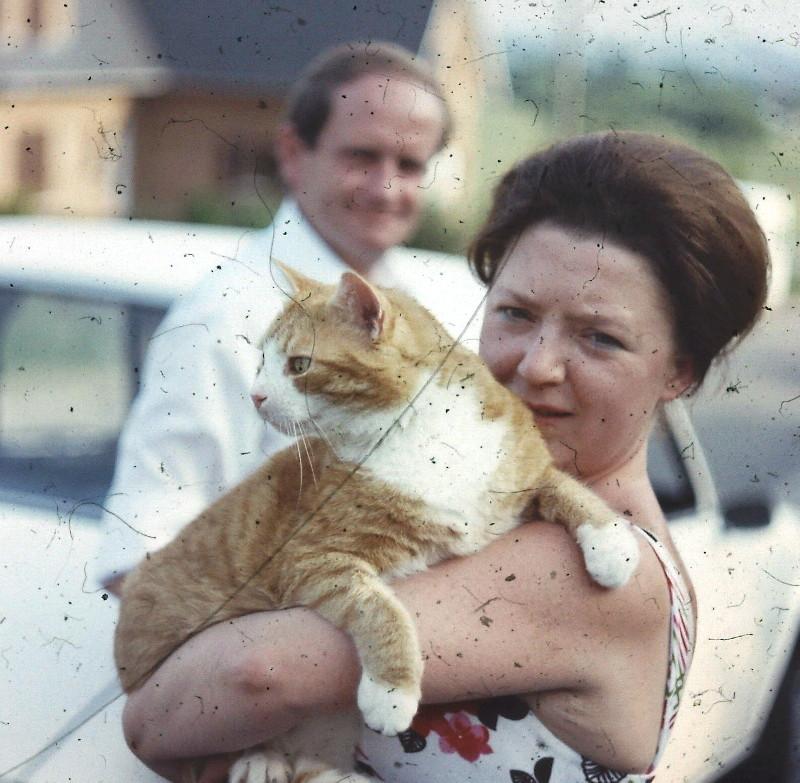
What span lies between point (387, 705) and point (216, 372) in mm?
305

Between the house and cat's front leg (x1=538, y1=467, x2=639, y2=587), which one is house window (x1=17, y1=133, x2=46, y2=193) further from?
cat's front leg (x1=538, y1=467, x2=639, y2=587)

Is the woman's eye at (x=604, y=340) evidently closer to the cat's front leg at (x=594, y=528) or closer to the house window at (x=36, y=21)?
the cat's front leg at (x=594, y=528)

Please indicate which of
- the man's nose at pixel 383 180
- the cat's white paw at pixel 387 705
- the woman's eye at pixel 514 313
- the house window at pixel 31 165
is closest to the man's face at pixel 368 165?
the man's nose at pixel 383 180

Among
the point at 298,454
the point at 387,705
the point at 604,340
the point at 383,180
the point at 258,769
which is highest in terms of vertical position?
the point at 383,180

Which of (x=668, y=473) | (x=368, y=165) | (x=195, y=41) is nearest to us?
(x=368, y=165)

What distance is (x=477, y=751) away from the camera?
2.71 ft

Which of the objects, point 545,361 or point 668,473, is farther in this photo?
point 668,473

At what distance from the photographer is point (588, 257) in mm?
821

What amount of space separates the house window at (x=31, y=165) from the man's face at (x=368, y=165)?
22cm

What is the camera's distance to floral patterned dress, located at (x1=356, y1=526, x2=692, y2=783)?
82 cm

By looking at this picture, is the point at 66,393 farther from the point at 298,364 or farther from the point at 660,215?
the point at 660,215

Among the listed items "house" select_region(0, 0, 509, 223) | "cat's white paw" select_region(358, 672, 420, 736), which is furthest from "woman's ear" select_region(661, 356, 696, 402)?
"cat's white paw" select_region(358, 672, 420, 736)

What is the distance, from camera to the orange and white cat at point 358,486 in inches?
32.2

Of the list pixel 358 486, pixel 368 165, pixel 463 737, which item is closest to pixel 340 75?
pixel 368 165
